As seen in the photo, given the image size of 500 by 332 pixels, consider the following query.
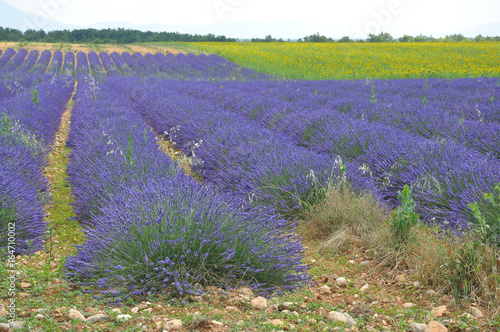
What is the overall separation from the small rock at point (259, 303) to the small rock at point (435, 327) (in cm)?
80

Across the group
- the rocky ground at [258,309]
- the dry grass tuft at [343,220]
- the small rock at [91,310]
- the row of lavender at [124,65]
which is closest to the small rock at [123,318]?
the rocky ground at [258,309]

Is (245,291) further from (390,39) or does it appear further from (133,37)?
(133,37)

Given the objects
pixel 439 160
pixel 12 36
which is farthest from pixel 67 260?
pixel 12 36

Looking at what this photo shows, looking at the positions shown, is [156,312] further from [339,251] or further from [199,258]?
[339,251]

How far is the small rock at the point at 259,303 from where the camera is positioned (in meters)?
2.22

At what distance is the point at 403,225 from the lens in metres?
2.88

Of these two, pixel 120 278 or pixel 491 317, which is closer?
pixel 491 317

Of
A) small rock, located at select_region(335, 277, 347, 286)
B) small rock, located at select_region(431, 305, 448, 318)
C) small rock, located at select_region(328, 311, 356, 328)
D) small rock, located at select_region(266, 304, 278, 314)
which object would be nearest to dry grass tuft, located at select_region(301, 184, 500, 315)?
small rock, located at select_region(431, 305, 448, 318)

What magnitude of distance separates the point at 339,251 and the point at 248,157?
1.77 meters

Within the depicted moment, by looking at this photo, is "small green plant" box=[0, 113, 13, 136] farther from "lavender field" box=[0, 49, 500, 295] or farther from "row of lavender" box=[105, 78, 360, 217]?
"row of lavender" box=[105, 78, 360, 217]

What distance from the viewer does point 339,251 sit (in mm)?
3223

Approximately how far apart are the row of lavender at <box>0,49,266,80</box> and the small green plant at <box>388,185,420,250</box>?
1814 centimetres

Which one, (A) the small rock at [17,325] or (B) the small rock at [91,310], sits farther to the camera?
(B) the small rock at [91,310]

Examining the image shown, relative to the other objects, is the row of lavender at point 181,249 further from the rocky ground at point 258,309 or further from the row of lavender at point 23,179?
the row of lavender at point 23,179
